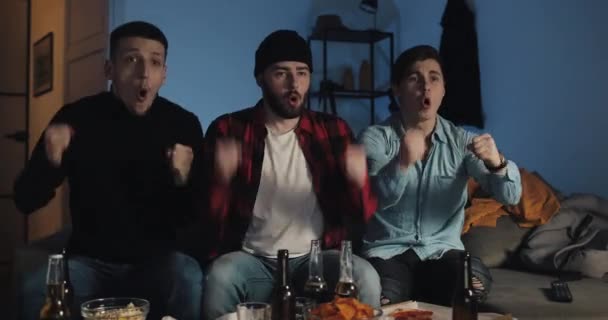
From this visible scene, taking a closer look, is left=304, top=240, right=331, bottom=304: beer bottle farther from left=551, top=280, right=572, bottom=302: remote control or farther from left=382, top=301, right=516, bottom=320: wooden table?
left=551, top=280, right=572, bottom=302: remote control

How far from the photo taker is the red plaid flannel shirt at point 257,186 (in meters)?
2.05

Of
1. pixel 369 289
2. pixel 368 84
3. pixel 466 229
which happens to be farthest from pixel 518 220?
pixel 368 84

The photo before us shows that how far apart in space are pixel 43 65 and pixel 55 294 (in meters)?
3.14

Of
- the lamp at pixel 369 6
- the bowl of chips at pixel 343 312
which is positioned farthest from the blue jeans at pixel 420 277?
the lamp at pixel 369 6

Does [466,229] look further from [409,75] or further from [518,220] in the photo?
[409,75]

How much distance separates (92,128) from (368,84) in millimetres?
1957

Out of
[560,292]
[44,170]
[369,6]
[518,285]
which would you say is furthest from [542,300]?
[369,6]

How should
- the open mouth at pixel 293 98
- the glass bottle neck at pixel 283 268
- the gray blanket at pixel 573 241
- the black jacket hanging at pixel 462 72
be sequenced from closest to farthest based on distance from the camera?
the glass bottle neck at pixel 283 268 → the open mouth at pixel 293 98 → the gray blanket at pixel 573 241 → the black jacket hanging at pixel 462 72

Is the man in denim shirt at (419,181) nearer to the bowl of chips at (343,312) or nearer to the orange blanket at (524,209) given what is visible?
the orange blanket at (524,209)

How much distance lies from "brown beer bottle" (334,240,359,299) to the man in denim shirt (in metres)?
0.60

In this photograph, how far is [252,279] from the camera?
195 centimetres

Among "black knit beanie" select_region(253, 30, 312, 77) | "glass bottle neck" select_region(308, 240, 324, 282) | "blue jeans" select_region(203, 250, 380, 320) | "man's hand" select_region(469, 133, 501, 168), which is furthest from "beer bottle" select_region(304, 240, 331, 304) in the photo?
"black knit beanie" select_region(253, 30, 312, 77)

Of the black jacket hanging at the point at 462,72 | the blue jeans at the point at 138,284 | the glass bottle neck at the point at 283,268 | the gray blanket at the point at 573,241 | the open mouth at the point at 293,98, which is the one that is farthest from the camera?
the black jacket hanging at the point at 462,72

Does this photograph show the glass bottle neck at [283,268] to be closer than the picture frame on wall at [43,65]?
Yes
